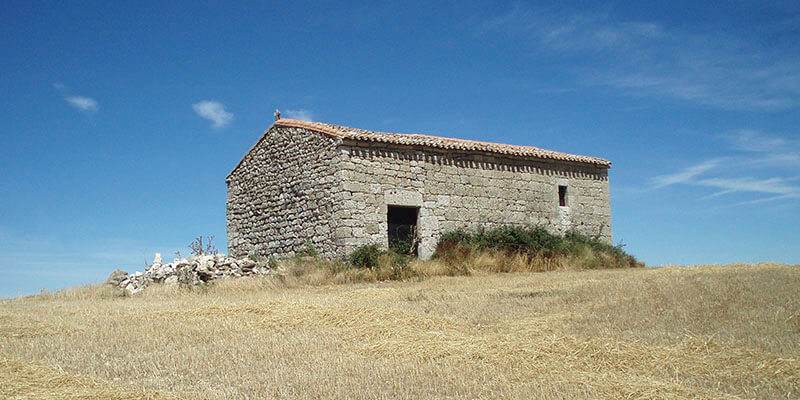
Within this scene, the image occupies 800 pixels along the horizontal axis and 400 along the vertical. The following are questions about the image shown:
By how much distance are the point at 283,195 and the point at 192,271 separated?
3579 mm

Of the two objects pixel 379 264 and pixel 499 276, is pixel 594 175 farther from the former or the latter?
pixel 379 264

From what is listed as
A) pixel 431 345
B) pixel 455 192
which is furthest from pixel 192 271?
pixel 431 345

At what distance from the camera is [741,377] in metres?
5.34

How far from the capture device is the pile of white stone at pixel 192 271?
47.7 ft

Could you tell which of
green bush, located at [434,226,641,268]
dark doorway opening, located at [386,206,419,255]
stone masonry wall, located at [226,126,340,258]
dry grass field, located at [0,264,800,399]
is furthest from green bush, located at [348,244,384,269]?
dry grass field, located at [0,264,800,399]

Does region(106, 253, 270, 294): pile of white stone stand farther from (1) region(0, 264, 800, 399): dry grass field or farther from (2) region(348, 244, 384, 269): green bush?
(1) region(0, 264, 800, 399): dry grass field

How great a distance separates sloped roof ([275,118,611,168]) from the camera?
15.7 m

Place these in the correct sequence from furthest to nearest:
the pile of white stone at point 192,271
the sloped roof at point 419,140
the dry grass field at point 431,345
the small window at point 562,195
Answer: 1. the small window at point 562,195
2. the sloped roof at point 419,140
3. the pile of white stone at point 192,271
4. the dry grass field at point 431,345

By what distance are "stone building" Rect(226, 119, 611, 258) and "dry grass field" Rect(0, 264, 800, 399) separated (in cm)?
464

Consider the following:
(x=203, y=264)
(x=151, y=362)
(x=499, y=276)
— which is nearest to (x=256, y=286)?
(x=203, y=264)

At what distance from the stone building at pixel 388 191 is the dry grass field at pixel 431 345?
4.64 meters

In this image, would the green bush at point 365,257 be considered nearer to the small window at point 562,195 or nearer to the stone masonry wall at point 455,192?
the stone masonry wall at point 455,192

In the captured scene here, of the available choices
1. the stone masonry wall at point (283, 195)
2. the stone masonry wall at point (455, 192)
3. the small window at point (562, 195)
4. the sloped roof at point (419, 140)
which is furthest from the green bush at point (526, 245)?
the stone masonry wall at point (283, 195)

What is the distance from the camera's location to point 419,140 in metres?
16.6
